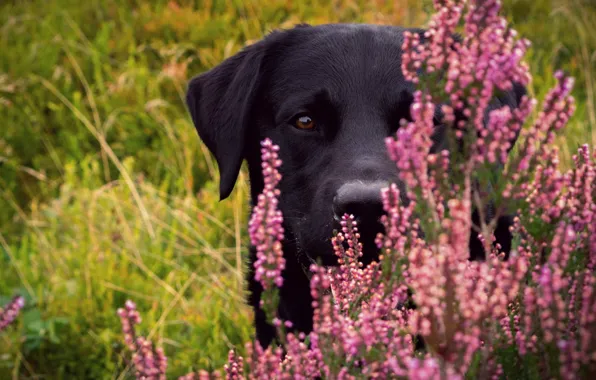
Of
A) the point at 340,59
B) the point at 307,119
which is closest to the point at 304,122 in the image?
the point at 307,119

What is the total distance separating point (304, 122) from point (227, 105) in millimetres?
402

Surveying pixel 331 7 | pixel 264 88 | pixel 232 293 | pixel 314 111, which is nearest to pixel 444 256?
pixel 314 111

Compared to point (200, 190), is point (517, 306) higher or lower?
higher

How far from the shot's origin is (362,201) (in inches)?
82.2

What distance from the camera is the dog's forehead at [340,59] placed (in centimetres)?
279

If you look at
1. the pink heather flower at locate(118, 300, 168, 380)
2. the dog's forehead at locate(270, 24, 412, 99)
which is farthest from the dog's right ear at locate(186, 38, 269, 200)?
the pink heather flower at locate(118, 300, 168, 380)

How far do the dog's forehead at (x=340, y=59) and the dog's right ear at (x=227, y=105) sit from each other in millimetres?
110

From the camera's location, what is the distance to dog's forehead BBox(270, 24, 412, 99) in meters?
2.79

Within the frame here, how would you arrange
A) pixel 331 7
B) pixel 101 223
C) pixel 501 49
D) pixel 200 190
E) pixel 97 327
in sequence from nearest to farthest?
pixel 501 49 < pixel 97 327 < pixel 101 223 < pixel 200 190 < pixel 331 7

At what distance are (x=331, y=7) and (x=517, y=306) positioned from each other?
496 cm

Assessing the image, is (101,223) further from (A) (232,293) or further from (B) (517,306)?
(B) (517,306)

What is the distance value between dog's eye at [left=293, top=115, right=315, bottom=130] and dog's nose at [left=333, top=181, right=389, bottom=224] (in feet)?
2.31

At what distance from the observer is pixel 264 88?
3121 mm

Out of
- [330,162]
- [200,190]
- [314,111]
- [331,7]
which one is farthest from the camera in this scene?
[331,7]
